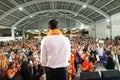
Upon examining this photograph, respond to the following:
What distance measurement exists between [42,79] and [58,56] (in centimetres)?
419

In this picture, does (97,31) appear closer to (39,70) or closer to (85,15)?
(85,15)

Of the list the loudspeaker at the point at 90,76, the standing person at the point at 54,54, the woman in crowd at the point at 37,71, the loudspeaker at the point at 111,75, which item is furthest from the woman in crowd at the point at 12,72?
the standing person at the point at 54,54

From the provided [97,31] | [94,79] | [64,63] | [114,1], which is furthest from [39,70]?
[97,31]

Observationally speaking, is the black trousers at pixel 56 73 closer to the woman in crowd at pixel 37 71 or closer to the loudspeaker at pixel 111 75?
the loudspeaker at pixel 111 75

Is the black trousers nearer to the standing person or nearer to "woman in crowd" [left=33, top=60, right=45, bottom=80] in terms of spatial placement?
the standing person

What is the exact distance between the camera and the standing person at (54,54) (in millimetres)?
3379

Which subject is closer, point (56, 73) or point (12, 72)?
point (56, 73)

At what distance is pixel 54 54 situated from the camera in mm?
3424

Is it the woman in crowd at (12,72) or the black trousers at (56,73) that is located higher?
the black trousers at (56,73)

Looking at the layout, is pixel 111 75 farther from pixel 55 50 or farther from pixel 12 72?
pixel 12 72

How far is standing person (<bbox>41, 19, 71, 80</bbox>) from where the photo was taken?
11.1ft

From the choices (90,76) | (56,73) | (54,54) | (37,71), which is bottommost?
(37,71)

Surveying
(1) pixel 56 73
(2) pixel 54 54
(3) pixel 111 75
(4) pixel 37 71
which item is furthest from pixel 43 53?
(4) pixel 37 71

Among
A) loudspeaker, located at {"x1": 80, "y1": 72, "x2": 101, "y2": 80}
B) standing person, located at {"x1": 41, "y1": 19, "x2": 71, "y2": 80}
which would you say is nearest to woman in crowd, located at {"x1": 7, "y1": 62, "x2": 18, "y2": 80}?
loudspeaker, located at {"x1": 80, "y1": 72, "x2": 101, "y2": 80}
